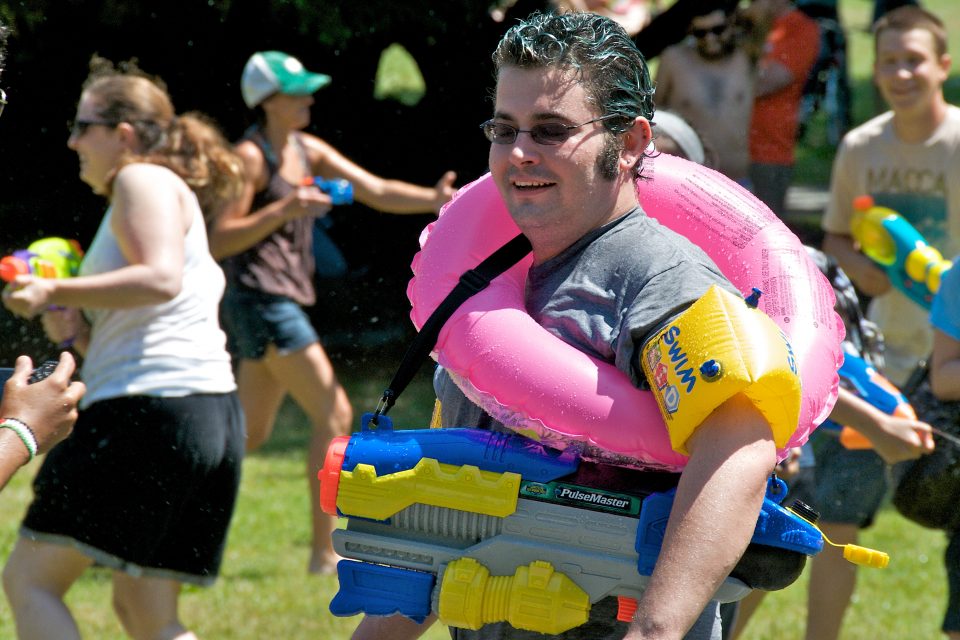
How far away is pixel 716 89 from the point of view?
6891mm

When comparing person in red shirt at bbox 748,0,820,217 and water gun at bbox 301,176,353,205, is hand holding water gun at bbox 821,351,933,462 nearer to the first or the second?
water gun at bbox 301,176,353,205

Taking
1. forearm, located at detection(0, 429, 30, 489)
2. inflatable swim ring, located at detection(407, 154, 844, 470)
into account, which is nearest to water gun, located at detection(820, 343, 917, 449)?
inflatable swim ring, located at detection(407, 154, 844, 470)

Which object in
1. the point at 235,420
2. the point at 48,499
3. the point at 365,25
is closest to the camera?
the point at 48,499

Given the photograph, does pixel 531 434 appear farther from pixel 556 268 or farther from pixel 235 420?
pixel 235 420

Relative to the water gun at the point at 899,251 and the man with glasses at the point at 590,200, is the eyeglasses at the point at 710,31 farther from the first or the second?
the man with glasses at the point at 590,200

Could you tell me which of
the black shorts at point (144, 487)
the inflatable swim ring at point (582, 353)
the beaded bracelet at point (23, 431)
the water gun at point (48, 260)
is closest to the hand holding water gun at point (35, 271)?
the water gun at point (48, 260)

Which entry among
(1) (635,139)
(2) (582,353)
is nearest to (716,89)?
(1) (635,139)

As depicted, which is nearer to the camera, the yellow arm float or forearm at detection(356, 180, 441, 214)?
the yellow arm float

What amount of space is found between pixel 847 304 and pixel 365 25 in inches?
185

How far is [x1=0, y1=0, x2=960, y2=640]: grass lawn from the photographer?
4758mm

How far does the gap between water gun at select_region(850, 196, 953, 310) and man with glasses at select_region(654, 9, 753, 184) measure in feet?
7.11

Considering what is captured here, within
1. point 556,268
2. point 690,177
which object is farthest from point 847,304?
point 556,268

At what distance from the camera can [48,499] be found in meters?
3.62

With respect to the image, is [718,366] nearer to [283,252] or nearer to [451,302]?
[451,302]
